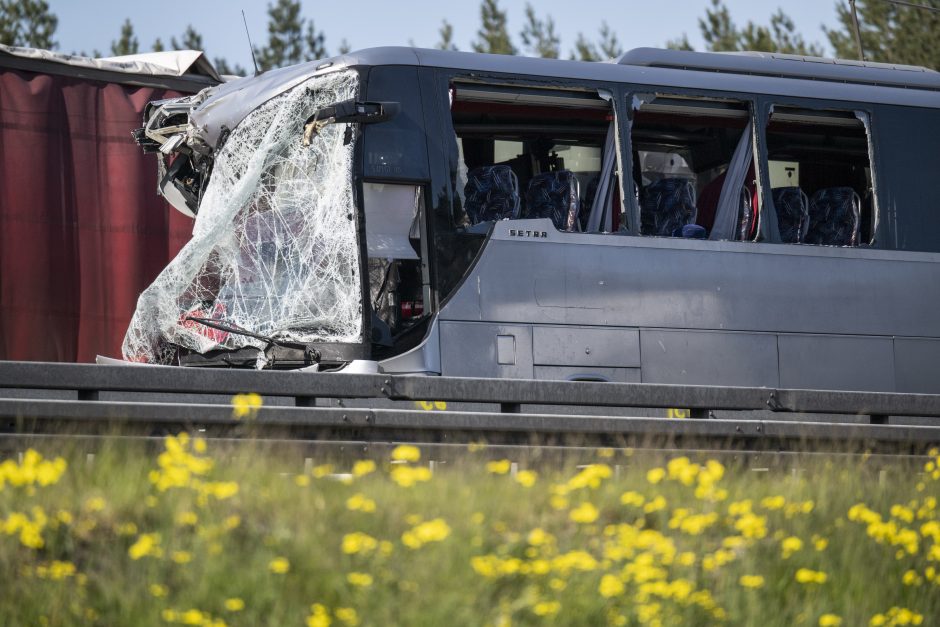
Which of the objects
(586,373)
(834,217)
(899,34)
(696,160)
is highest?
(899,34)

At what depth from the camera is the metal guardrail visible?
6434 millimetres

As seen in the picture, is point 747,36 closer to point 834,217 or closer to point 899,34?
point 899,34

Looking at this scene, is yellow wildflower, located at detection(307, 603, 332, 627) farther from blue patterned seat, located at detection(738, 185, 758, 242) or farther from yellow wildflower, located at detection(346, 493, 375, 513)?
blue patterned seat, located at detection(738, 185, 758, 242)

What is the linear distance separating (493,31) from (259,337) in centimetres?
5773

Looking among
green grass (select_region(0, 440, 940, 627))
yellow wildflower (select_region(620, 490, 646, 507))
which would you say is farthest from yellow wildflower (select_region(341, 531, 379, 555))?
yellow wildflower (select_region(620, 490, 646, 507))

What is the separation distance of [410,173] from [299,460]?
116 inches

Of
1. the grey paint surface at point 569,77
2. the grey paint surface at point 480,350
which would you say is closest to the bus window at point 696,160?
the grey paint surface at point 569,77

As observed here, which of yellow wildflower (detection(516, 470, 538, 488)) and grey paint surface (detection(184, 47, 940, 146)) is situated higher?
grey paint surface (detection(184, 47, 940, 146))

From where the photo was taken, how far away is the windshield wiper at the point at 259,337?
8.62 meters

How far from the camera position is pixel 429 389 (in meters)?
7.07

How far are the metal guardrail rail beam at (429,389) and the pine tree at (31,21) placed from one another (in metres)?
48.9

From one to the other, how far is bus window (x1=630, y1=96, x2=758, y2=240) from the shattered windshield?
2317 millimetres

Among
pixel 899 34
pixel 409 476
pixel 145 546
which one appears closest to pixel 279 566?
pixel 145 546

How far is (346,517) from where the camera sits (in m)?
5.07
